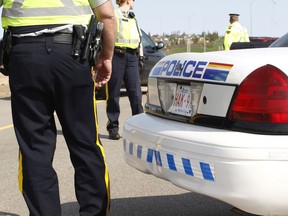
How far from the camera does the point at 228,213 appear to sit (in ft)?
14.0

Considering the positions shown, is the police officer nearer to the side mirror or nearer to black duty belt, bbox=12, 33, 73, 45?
black duty belt, bbox=12, 33, 73, 45

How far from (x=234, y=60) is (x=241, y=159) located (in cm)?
58

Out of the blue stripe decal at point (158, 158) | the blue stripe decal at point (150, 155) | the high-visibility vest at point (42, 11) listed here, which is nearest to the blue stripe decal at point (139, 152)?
the blue stripe decal at point (150, 155)

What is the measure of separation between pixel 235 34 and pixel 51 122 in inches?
342

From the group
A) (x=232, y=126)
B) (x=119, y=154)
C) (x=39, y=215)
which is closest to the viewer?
(x=232, y=126)

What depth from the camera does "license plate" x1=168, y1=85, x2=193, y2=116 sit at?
139 inches

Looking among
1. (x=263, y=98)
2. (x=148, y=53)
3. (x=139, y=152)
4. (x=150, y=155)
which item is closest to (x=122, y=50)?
(x=139, y=152)

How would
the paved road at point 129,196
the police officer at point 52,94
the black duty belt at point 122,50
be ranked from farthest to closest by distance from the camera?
the black duty belt at point 122,50, the paved road at point 129,196, the police officer at point 52,94

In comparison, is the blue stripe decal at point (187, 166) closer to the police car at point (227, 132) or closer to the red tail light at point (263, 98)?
Result: the police car at point (227, 132)

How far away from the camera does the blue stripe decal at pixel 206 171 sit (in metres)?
3.13

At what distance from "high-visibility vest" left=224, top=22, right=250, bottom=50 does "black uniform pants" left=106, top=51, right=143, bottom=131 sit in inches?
183

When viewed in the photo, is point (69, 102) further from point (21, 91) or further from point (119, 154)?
point (119, 154)

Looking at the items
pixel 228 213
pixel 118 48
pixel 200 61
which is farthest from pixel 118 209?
pixel 118 48

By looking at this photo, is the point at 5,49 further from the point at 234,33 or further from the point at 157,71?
the point at 234,33
